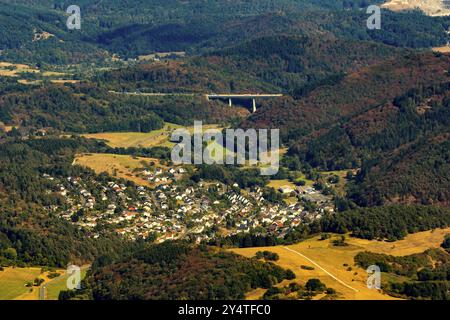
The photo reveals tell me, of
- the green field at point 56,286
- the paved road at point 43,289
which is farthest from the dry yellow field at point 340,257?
the paved road at point 43,289

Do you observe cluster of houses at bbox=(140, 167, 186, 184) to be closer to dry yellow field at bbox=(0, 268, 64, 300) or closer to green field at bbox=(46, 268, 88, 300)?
dry yellow field at bbox=(0, 268, 64, 300)

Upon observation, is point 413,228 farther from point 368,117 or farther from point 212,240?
point 368,117

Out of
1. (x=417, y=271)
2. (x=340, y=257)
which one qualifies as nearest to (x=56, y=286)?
(x=340, y=257)

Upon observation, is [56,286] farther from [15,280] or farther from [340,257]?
[340,257]

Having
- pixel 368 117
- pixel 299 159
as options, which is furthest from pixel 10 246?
pixel 368 117

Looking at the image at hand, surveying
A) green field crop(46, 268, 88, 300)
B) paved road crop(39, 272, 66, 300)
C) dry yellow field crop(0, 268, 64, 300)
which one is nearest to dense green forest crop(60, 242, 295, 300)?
green field crop(46, 268, 88, 300)

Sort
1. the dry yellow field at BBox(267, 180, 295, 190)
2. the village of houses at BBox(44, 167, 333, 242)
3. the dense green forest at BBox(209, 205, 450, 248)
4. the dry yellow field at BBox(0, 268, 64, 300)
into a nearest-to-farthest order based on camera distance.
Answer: the dry yellow field at BBox(0, 268, 64, 300), the dense green forest at BBox(209, 205, 450, 248), the village of houses at BBox(44, 167, 333, 242), the dry yellow field at BBox(267, 180, 295, 190)
